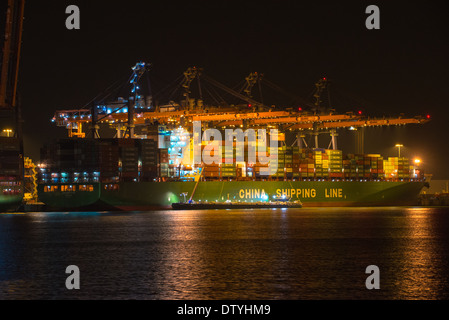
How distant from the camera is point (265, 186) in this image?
68750mm

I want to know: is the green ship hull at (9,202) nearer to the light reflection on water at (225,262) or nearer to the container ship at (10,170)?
the container ship at (10,170)

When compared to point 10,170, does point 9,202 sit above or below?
below

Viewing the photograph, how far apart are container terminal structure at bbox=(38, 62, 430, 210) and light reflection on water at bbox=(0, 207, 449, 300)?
60.4ft

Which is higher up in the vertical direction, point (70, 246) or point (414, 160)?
point (414, 160)

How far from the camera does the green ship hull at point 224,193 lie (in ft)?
200

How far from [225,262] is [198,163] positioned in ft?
138

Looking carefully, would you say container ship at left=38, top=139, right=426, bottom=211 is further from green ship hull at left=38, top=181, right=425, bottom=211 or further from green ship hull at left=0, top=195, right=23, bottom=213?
green ship hull at left=0, top=195, right=23, bottom=213

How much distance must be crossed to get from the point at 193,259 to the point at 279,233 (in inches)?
505

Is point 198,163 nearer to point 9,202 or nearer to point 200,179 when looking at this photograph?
point 200,179

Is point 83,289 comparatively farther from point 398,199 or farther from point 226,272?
point 398,199

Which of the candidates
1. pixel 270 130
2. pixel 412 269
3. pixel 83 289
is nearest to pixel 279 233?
pixel 412 269

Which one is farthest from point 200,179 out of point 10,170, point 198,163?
point 10,170

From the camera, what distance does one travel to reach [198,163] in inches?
2653

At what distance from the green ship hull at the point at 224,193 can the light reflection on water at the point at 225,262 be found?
18.4 meters
